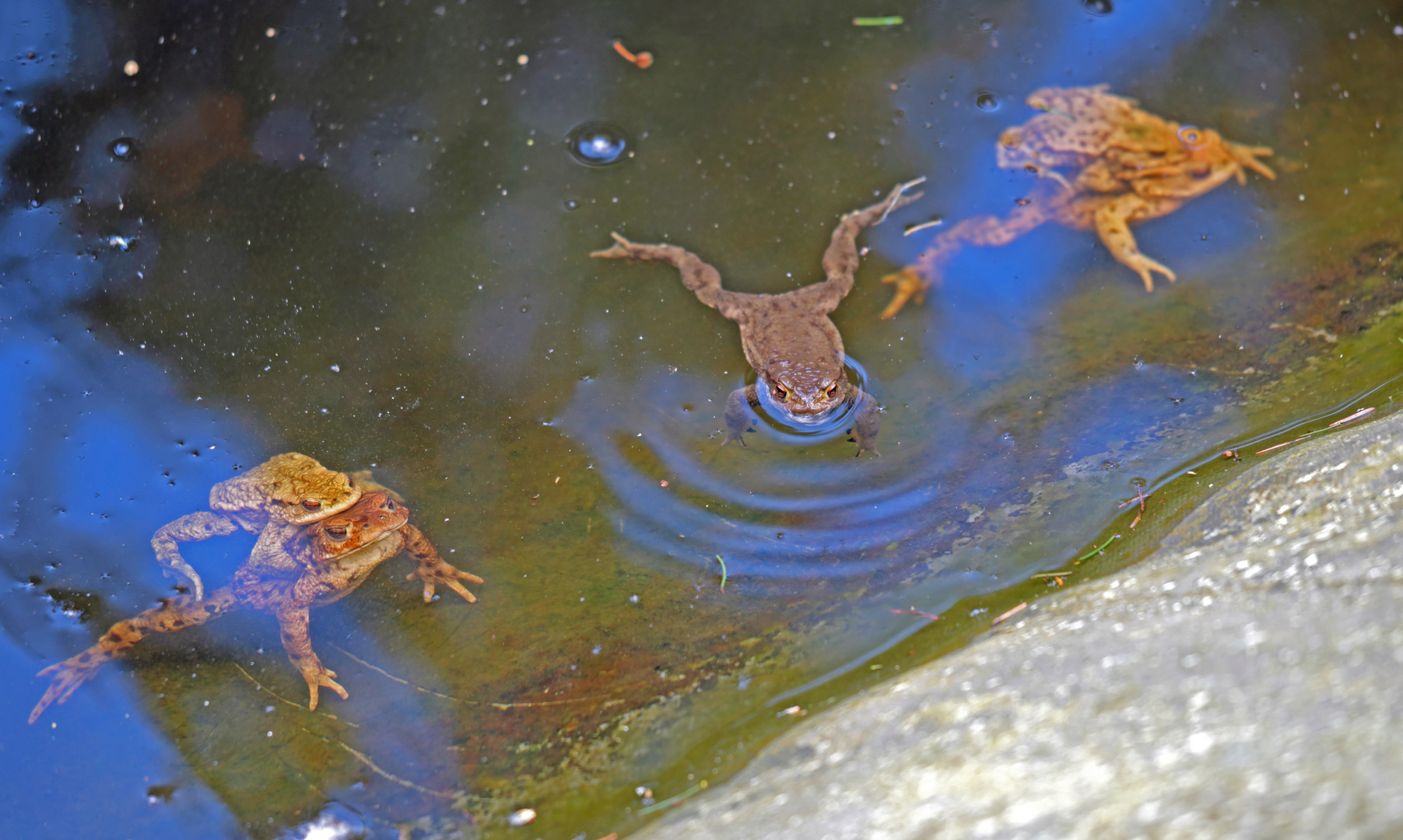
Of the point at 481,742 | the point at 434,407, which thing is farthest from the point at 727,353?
the point at 481,742

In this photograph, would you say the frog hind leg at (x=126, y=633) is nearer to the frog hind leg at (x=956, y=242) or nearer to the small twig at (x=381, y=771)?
the small twig at (x=381, y=771)

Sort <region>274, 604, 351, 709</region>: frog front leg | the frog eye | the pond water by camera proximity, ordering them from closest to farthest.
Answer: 1. the pond water
2. <region>274, 604, 351, 709</region>: frog front leg
3. the frog eye

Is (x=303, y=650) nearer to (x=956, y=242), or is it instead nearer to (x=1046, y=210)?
(x=956, y=242)

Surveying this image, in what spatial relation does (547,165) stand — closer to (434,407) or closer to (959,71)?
(434,407)

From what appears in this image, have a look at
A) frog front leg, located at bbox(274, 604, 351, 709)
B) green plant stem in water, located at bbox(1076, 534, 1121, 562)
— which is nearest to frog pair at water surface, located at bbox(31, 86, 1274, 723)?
frog front leg, located at bbox(274, 604, 351, 709)

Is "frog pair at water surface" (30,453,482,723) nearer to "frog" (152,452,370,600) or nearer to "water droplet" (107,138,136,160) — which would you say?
"frog" (152,452,370,600)

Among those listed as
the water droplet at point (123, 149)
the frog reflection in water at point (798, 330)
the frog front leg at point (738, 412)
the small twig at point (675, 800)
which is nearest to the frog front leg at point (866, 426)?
the frog reflection in water at point (798, 330)

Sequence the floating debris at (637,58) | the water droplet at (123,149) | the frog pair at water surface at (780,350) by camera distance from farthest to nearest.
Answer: the floating debris at (637,58), the water droplet at (123,149), the frog pair at water surface at (780,350)
